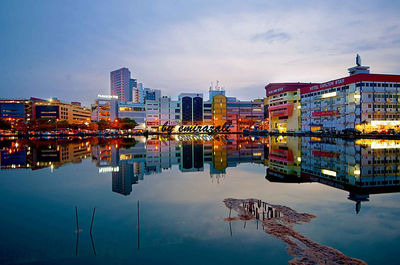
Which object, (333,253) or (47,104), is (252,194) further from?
(47,104)

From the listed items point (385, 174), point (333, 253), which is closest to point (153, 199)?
point (333, 253)

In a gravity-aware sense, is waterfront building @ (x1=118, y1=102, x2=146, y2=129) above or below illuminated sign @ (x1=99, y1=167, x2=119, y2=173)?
above

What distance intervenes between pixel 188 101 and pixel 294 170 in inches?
4757

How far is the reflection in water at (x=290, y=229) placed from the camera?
6.50m

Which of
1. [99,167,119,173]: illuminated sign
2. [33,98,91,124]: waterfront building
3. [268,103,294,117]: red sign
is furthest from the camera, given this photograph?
[33,98,91,124]: waterfront building

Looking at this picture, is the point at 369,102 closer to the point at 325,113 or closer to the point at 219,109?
the point at 325,113

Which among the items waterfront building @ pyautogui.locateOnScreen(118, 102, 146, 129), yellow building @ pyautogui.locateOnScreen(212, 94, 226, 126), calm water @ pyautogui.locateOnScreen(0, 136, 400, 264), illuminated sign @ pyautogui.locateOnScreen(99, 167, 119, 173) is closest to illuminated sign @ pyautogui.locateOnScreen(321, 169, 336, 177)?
calm water @ pyautogui.locateOnScreen(0, 136, 400, 264)

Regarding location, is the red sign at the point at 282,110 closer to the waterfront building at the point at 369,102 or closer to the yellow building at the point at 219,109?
the waterfront building at the point at 369,102

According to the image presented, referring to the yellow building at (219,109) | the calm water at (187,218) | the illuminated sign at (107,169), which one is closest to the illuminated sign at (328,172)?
the calm water at (187,218)

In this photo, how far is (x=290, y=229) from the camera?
8.34 metres

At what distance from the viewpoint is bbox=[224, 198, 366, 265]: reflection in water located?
6.50 m

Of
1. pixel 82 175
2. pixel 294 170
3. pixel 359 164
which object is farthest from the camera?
pixel 359 164

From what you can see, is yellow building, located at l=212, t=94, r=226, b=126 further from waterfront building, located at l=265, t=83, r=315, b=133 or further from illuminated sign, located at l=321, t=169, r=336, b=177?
→ illuminated sign, located at l=321, t=169, r=336, b=177

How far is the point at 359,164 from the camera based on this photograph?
21359mm
